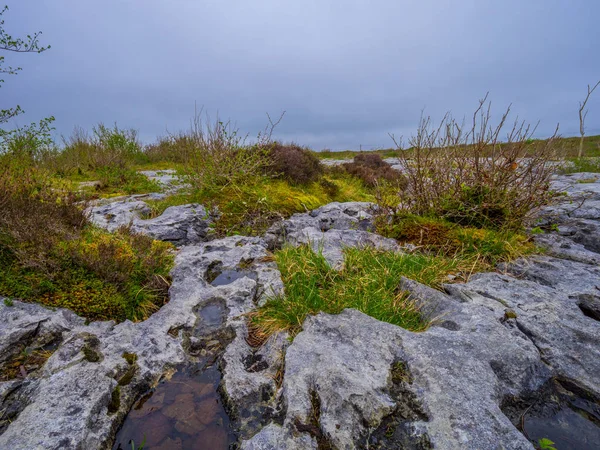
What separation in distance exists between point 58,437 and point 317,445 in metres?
1.59

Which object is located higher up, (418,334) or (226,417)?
(418,334)

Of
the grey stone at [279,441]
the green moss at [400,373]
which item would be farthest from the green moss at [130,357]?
the green moss at [400,373]

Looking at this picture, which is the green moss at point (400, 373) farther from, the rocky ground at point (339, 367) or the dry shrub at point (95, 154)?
the dry shrub at point (95, 154)

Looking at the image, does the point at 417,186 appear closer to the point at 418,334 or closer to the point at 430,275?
the point at 430,275

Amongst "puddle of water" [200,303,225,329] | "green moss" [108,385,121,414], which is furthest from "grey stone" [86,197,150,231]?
"green moss" [108,385,121,414]

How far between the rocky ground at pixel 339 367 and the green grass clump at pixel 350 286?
20cm

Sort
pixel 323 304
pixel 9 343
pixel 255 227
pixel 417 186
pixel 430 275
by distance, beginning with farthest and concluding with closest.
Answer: pixel 255 227 → pixel 417 186 → pixel 430 275 → pixel 323 304 → pixel 9 343

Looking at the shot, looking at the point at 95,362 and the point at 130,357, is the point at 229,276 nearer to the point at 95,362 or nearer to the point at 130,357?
the point at 130,357

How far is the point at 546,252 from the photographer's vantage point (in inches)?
183

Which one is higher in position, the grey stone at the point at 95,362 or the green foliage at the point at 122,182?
the green foliage at the point at 122,182

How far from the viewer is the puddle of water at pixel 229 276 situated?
4.22 m

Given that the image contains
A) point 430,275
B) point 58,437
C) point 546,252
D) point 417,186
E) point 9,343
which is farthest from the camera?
point 417,186

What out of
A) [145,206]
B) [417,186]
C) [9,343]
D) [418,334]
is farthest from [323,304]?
[145,206]

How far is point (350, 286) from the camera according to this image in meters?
3.77
